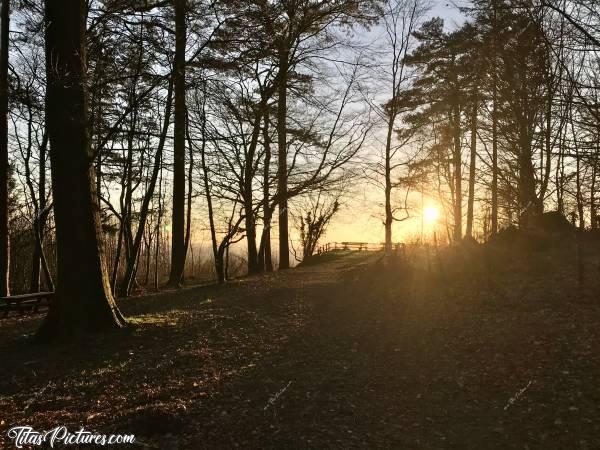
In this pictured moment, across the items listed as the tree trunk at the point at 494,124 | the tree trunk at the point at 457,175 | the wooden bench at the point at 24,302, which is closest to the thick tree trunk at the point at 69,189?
the wooden bench at the point at 24,302

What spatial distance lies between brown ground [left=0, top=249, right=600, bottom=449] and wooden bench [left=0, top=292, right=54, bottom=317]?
1141 millimetres

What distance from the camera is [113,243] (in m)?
34.7

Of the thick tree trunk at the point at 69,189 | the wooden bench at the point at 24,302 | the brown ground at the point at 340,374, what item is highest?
the thick tree trunk at the point at 69,189

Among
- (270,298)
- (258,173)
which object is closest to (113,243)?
(258,173)

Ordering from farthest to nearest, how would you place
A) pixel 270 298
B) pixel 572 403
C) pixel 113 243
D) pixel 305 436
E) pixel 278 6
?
1. pixel 113 243
2. pixel 270 298
3. pixel 278 6
4. pixel 572 403
5. pixel 305 436

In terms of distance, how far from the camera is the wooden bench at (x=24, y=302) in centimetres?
1149

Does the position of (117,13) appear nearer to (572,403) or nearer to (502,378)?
(502,378)

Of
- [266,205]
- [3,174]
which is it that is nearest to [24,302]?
[3,174]

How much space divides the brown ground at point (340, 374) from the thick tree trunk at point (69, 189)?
52 cm

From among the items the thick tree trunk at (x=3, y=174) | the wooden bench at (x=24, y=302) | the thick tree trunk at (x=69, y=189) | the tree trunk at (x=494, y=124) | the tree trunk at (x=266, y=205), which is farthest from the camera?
the tree trunk at (x=266, y=205)

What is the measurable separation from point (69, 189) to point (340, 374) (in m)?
5.26

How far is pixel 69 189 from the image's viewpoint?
805 centimetres

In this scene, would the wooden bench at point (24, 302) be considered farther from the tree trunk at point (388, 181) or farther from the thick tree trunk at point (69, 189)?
the tree trunk at point (388, 181)

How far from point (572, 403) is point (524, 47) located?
24.4 ft
